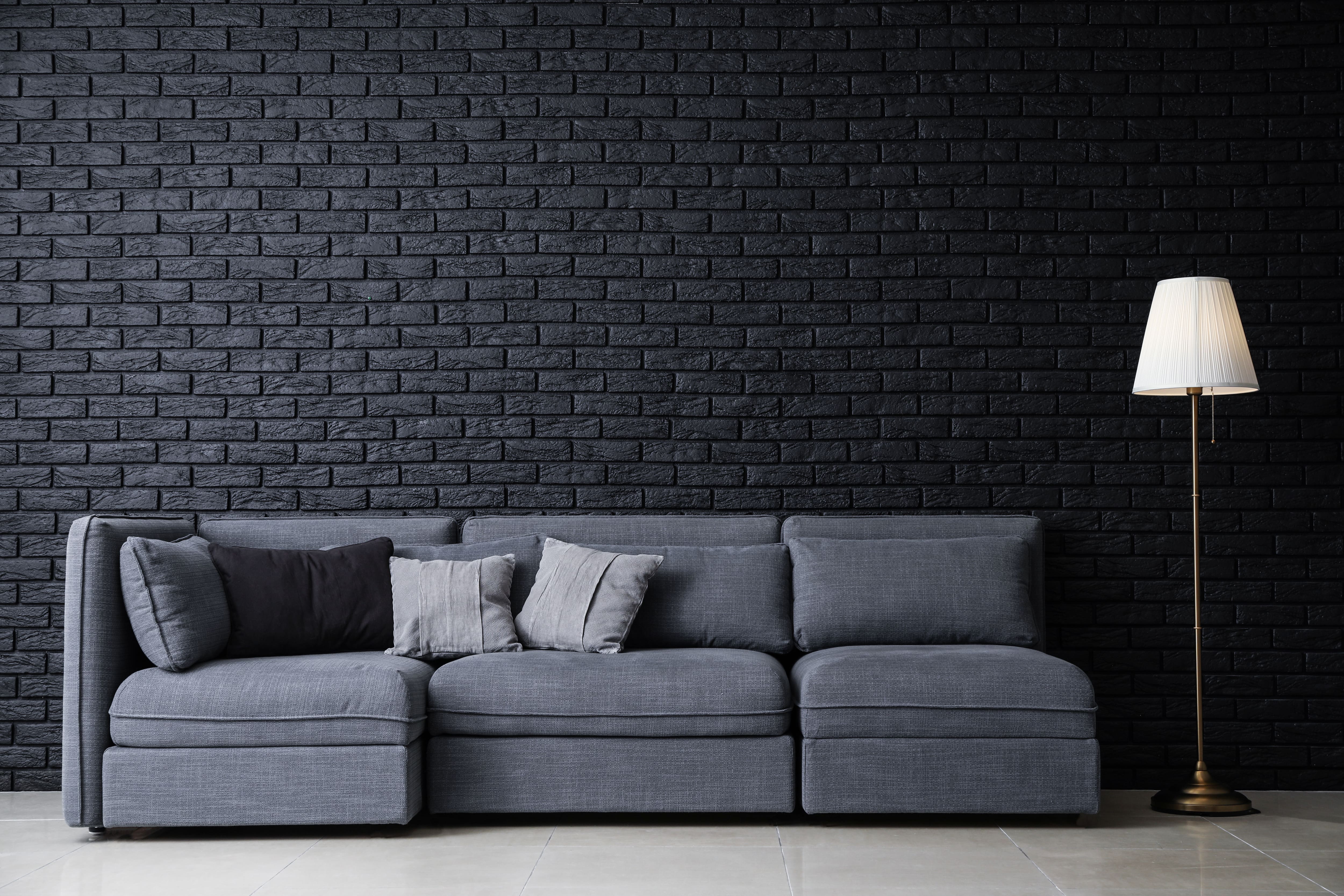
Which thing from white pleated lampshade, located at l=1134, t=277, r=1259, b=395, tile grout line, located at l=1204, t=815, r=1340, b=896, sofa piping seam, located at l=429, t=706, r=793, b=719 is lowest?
tile grout line, located at l=1204, t=815, r=1340, b=896

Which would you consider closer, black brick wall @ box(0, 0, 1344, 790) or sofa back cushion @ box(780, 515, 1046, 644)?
sofa back cushion @ box(780, 515, 1046, 644)

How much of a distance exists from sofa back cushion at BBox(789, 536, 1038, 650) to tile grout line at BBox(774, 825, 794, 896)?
627mm

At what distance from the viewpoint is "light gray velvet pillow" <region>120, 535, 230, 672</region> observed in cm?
303

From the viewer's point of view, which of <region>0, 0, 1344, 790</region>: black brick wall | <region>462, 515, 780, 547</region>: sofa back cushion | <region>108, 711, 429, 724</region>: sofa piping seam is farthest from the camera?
<region>0, 0, 1344, 790</region>: black brick wall

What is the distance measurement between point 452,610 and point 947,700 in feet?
4.80

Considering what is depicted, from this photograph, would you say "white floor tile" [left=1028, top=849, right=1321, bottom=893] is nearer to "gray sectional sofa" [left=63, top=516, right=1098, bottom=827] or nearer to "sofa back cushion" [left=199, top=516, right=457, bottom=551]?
"gray sectional sofa" [left=63, top=516, right=1098, bottom=827]

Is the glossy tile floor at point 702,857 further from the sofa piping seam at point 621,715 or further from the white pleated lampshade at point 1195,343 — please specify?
the white pleated lampshade at point 1195,343

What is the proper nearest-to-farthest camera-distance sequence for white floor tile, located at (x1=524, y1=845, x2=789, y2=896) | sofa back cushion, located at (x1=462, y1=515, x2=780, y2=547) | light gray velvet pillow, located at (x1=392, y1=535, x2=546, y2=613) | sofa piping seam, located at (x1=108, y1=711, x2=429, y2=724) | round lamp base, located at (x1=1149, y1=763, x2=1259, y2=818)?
white floor tile, located at (x1=524, y1=845, x2=789, y2=896) → sofa piping seam, located at (x1=108, y1=711, x2=429, y2=724) → round lamp base, located at (x1=1149, y1=763, x2=1259, y2=818) → light gray velvet pillow, located at (x1=392, y1=535, x2=546, y2=613) → sofa back cushion, located at (x1=462, y1=515, x2=780, y2=547)

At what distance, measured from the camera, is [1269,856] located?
280 centimetres

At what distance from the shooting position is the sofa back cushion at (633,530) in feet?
12.0

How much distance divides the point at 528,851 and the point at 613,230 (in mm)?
2103

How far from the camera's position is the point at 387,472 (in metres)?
3.88

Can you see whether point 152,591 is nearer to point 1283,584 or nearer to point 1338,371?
point 1283,584

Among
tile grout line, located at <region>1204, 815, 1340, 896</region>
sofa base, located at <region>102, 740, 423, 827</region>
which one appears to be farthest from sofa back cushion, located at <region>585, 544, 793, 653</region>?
tile grout line, located at <region>1204, 815, 1340, 896</region>
